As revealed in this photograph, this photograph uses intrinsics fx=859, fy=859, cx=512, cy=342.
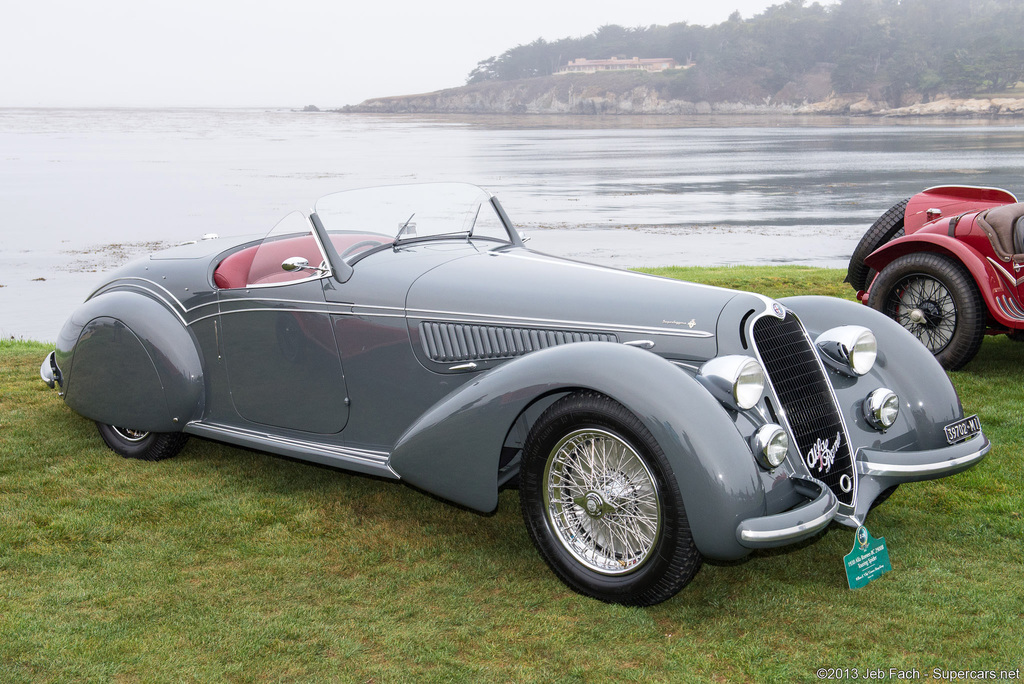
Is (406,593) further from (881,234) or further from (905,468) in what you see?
(881,234)

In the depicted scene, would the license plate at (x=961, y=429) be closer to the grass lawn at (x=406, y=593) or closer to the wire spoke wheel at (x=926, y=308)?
the grass lawn at (x=406, y=593)

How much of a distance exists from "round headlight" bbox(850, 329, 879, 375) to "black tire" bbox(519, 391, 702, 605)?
140 cm

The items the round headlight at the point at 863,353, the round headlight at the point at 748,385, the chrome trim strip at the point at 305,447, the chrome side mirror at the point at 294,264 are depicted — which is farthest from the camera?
the chrome side mirror at the point at 294,264

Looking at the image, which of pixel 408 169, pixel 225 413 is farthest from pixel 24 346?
pixel 408 169

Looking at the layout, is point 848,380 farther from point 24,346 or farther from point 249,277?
point 24,346

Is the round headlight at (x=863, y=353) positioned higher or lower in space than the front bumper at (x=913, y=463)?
higher

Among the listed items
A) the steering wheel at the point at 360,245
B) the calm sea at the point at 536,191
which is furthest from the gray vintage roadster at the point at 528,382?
the calm sea at the point at 536,191

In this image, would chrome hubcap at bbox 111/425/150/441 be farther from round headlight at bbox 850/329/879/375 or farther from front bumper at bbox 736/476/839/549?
round headlight at bbox 850/329/879/375

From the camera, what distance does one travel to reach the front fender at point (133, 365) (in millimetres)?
5258

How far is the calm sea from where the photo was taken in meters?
17.8

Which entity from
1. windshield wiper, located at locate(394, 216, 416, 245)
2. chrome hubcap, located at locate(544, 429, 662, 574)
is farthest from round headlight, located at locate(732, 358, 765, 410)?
windshield wiper, located at locate(394, 216, 416, 245)

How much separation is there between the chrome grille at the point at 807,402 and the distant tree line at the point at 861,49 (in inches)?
4795

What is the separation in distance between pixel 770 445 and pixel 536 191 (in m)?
28.4

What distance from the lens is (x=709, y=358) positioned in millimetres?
3906
